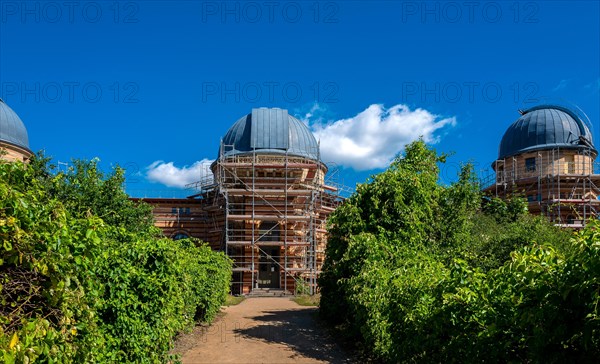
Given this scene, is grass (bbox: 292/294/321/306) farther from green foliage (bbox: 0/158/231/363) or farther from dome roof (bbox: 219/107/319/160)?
green foliage (bbox: 0/158/231/363)

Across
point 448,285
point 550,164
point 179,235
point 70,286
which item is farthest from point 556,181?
point 70,286

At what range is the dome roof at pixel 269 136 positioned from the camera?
34.8m

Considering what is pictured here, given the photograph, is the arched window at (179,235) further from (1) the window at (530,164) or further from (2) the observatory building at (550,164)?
(1) the window at (530,164)

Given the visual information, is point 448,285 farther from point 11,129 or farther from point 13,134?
point 13,134

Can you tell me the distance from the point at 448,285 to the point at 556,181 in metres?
37.9

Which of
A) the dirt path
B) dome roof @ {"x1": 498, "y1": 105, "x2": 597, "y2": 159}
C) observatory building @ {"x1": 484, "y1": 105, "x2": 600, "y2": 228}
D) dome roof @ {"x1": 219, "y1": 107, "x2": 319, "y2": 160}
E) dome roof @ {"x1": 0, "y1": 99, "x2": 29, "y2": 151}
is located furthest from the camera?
dome roof @ {"x1": 498, "y1": 105, "x2": 597, "y2": 159}

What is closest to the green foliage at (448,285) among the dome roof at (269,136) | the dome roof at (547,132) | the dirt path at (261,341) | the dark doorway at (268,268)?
the dirt path at (261,341)

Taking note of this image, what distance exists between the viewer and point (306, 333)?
1574cm

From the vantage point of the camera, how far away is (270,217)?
31.4m

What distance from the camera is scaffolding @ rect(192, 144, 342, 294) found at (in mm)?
31391

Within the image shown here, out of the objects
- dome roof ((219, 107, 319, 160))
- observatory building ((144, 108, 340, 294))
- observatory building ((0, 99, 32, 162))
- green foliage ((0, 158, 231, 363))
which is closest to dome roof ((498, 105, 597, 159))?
observatory building ((144, 108, 340, 294))

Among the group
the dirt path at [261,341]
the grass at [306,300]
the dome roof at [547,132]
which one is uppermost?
the dome roof at [547,132]

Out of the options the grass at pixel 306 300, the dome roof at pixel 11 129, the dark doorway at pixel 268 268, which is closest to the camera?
the grass at pixel 306 300

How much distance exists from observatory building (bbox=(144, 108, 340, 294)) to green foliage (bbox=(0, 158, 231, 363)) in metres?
22.0
